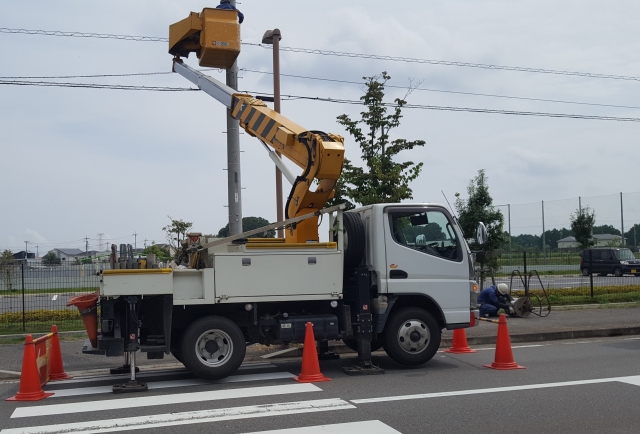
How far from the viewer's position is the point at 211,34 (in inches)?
524

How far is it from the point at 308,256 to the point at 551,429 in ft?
13.9

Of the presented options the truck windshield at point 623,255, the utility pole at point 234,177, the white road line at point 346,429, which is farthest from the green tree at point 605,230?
the white road line at point 346,429

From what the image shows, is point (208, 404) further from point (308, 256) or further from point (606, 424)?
point (606, 424)

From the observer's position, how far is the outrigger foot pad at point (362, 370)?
994 cm

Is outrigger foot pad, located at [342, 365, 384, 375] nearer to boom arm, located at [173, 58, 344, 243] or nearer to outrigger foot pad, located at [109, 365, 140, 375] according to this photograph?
boom arm, located at [173, 58, 344, 243]

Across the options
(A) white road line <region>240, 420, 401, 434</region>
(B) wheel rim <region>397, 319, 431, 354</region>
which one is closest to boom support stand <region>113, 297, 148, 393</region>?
(A) white road line <region>240, 420, 401, 434</region>

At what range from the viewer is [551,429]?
6.72 metres

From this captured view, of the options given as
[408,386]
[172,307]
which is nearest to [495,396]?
[408,386]

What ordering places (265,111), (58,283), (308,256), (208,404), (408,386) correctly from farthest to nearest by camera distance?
1. (58,283)
2. (265,111)
3. (308,256)
4. (408,386)
5. (208,404)

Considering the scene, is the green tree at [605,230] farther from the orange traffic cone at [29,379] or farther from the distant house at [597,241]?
the orange traffic cone at [29,379]

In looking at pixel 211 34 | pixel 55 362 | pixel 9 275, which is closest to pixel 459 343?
pixel 55 362

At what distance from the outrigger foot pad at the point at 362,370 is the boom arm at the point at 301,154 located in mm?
2075

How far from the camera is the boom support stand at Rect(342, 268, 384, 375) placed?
1012 centimetres

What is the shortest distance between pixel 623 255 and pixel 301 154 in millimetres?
31182
